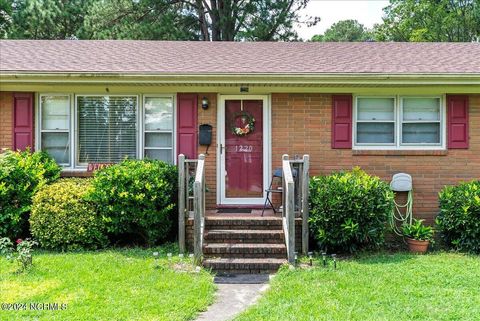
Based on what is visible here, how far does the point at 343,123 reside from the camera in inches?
284

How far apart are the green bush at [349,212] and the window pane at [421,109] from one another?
1.92m

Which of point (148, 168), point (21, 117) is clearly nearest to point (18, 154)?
point (21, 117)

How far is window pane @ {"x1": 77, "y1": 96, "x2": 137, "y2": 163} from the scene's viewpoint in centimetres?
742

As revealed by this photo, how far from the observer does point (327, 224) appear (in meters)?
5.93

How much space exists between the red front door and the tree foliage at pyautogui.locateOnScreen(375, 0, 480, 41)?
58.7 feet

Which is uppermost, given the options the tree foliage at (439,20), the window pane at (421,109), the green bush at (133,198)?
the tree foliage at (439,20)

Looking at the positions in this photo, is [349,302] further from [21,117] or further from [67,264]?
[21,117]

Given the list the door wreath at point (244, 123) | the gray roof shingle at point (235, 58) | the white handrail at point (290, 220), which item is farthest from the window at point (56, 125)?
the white handrail at point (290, 220)

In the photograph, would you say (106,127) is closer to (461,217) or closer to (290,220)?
(290,220)

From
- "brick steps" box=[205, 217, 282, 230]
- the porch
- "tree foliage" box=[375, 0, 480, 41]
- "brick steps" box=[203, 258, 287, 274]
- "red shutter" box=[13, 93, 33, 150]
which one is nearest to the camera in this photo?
"brick steps" box=[203, 258, 287, 274]

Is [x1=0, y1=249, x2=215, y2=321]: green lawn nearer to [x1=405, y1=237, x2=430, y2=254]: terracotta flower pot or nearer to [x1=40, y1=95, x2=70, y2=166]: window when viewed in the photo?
[x1=40, y1=95, x2=70, y2=166]: window

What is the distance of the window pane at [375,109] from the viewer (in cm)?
731

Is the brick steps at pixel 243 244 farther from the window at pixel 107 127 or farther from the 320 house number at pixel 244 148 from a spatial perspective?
the window at pixel 107 127

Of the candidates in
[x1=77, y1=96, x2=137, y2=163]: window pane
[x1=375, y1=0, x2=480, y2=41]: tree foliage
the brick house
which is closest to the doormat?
the brick house
